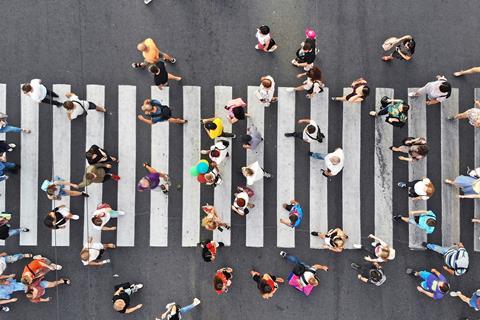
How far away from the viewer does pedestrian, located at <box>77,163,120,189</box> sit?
25.5 ft

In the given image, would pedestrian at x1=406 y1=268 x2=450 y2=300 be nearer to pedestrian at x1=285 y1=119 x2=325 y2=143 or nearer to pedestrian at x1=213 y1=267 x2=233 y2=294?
pedestrian at x1=285 y1=119 x2=325 y2=143

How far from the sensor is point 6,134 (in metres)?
9.05

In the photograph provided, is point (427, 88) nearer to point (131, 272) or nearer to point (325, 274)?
point (325, 274)

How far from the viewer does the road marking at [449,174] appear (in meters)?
9.34

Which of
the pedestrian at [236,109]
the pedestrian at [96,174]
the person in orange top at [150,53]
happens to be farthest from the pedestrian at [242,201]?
the person in orange top at [150,53]

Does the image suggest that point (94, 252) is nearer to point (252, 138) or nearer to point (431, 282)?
point (252, 138)

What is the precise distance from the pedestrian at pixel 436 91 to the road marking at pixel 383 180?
1.04m

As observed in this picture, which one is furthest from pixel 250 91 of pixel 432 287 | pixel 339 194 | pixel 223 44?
pixel 432 287

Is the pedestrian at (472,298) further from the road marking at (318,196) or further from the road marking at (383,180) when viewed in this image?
the road marking at (318,196)

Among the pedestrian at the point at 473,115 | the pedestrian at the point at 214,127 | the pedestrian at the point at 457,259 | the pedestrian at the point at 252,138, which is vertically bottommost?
the pedestrian at the point at 457,259

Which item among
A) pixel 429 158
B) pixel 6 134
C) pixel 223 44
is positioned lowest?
pixel 429 158

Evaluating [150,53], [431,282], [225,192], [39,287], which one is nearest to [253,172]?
[225,192]

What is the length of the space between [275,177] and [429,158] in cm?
373

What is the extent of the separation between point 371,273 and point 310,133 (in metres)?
3.22
